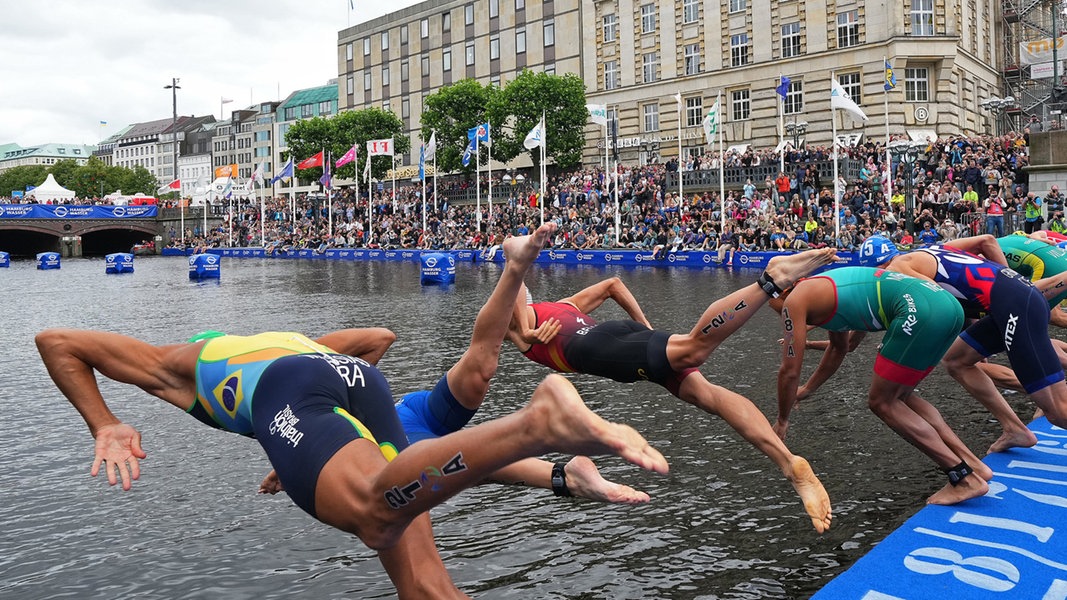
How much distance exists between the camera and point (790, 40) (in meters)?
52.6

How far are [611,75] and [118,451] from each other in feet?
202

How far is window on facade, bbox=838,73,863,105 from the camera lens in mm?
49000

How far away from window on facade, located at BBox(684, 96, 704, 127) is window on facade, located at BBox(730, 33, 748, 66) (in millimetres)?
3249

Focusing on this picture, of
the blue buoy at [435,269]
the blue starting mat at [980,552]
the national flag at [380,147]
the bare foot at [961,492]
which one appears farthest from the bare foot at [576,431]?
the national flag at [380,147]

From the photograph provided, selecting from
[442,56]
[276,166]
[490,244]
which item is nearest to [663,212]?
[490,244]

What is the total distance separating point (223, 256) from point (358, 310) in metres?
52.1

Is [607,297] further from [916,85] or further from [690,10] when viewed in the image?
[690,10]

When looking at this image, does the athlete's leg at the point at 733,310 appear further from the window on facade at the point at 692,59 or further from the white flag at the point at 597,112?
the window on facade at the point at 692,59

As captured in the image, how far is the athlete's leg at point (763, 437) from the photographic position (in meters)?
5.16

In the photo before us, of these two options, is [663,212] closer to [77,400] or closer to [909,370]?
[909,370]

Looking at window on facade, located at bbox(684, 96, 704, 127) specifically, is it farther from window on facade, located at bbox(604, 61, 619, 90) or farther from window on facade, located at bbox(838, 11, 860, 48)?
window on facade, located at bbox(838, 11, 860, 48)

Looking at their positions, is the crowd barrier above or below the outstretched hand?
above

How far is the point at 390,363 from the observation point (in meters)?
12.8

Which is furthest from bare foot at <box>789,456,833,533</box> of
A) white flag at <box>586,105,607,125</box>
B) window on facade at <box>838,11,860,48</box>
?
window on facade at <box>838,11,860,48</box>
